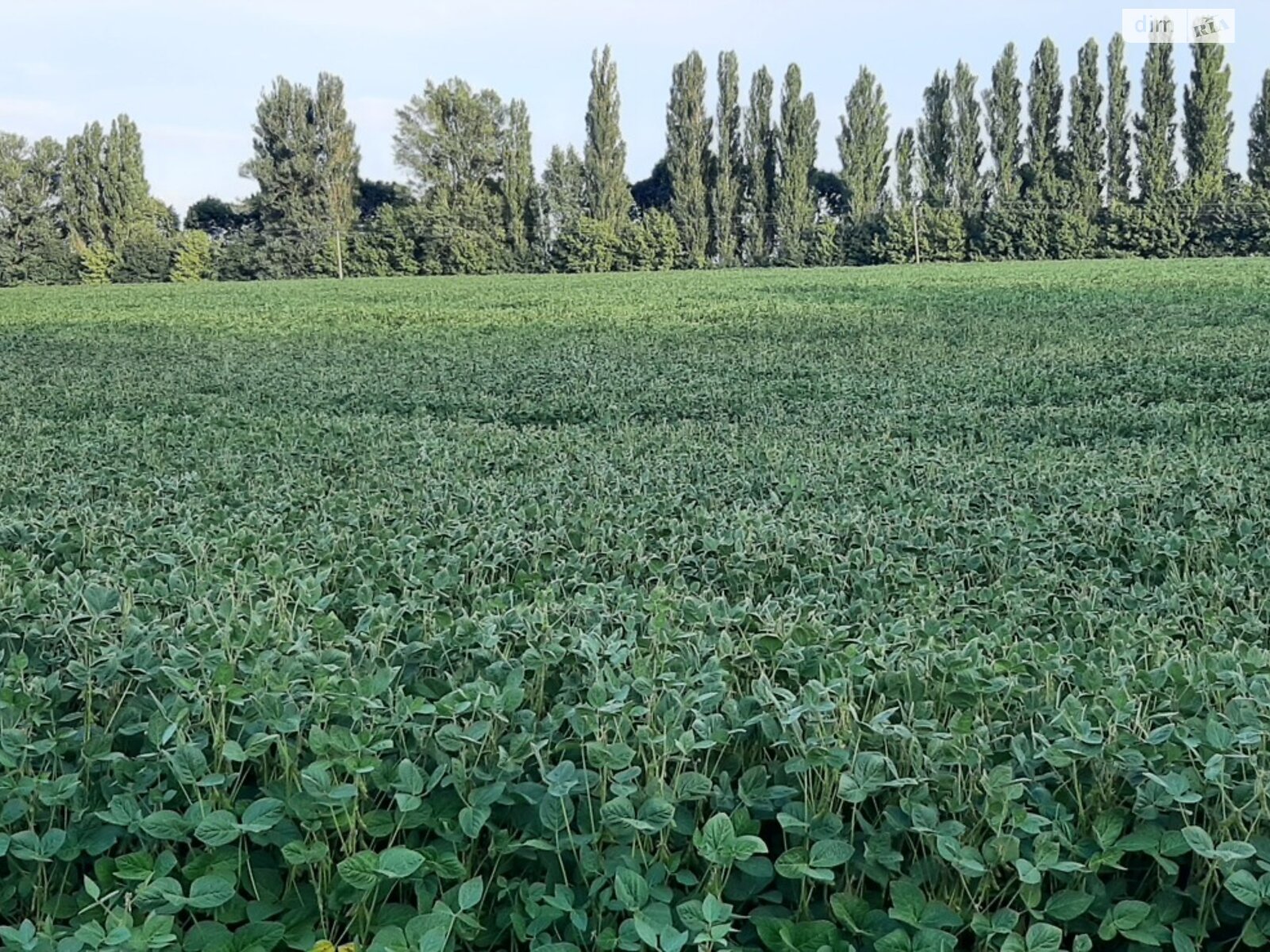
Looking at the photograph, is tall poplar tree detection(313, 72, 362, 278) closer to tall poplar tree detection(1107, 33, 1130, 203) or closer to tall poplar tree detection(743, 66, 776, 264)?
tall poplar tree detection(743, 66, 776, 264)

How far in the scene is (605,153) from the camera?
198ft

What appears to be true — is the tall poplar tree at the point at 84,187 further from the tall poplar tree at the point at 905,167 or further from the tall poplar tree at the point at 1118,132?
the tall poplar tree at the point at 1118,132

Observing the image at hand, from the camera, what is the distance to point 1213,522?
5.08 m

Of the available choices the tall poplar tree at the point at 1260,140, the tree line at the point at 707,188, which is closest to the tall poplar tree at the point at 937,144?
the tree line at the point at 707,188

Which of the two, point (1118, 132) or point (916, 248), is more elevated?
point (1118, 132)

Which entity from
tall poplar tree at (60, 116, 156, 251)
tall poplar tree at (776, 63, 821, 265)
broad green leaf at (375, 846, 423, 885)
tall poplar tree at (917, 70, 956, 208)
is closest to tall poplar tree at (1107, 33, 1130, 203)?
tall poplar tree at (917, 70, 956, 208)

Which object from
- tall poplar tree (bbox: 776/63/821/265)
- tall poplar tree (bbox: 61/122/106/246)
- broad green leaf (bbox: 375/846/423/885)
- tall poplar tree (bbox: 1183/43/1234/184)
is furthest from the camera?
tall poplar tree (bbox: 61/122/106/246)

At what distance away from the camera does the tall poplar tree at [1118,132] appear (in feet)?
182

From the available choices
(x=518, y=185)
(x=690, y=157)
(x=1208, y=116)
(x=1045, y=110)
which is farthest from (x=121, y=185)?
(x=1208, y=116)

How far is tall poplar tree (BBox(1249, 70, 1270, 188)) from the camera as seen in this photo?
55812 mm

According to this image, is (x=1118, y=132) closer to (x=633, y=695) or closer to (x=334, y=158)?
(x=334, y=158)

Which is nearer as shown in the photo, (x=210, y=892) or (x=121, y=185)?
(x=210, y=892)

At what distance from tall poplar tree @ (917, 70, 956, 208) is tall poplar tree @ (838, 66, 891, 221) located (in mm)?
1903

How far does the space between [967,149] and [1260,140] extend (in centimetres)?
1432
